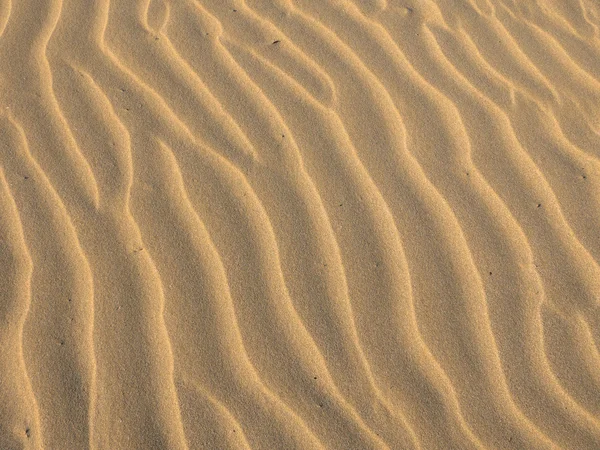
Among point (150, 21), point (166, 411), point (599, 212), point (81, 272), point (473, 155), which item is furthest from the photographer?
point (150, 21)

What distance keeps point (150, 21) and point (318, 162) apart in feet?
3.81

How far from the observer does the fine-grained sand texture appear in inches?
90.2

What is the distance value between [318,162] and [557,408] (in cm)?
128

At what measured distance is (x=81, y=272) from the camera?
8.24ft

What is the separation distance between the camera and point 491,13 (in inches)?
134

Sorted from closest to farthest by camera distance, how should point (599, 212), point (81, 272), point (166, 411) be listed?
point (166, 411) < point (81, 272) < point (599, 212)

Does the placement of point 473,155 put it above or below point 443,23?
below

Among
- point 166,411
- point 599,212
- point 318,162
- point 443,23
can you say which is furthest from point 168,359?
point 443,23

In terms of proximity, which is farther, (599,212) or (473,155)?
(473,155)

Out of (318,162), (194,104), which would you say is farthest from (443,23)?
(194,104)

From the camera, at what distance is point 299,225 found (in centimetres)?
265

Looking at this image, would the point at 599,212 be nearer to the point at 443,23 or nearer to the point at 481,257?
the point at 481,257

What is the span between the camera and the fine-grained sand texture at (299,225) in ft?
7.52

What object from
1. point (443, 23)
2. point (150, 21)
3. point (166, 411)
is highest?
point (443, 23)
